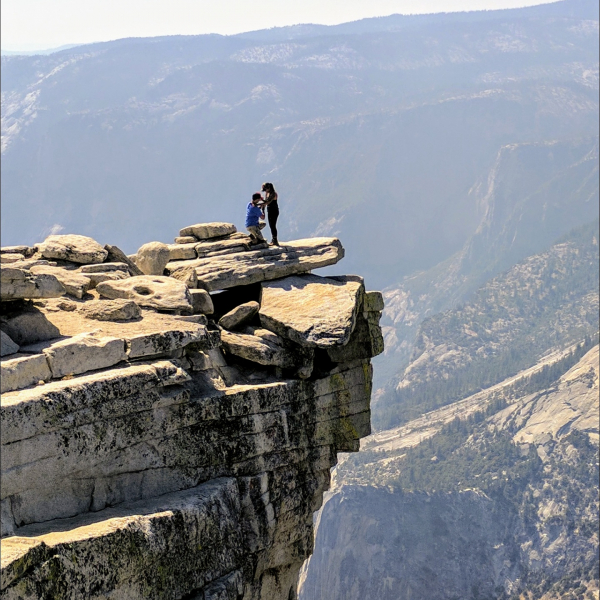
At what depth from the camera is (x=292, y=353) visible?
118 feet

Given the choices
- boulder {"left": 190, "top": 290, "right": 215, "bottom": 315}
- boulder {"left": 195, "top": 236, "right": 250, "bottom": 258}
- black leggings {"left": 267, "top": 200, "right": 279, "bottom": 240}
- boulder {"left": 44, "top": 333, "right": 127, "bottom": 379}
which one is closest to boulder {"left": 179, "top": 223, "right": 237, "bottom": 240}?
boulder {"left": 195, "top": 236, "right": 250, "bottom": 258}

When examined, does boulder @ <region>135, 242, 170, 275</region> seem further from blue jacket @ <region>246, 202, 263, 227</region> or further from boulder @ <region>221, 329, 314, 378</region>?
boulder @ <region>221, 329, 314, 378</region>

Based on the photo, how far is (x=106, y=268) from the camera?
37.8 meters

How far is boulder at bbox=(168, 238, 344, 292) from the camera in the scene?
3903 centimetres

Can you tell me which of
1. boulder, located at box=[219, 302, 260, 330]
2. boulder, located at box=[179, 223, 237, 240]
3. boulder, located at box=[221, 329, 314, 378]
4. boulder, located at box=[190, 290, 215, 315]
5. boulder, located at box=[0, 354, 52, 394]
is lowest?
boulder, located at box=[221, 329, 314, 378]

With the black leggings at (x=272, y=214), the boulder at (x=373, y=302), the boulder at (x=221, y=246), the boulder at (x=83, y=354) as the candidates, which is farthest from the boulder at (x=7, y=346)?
the black leggings at (x=272, y=214)

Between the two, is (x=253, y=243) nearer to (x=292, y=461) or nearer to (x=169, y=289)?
(x=169, y=289)

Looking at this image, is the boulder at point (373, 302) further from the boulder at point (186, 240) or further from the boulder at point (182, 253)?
the boulder at point (186, 240)

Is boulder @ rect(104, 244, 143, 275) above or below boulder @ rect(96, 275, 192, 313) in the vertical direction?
above

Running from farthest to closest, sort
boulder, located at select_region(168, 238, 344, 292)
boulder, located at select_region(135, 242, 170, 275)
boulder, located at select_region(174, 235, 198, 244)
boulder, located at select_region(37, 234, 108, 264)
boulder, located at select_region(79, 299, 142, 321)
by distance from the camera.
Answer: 1. boulder, located at select_region(174, 235, 198, 244)
2. boulder, located at select_region(135, 242, 170, 275)
3. boulder, located at select_region(168, 238, 344, 292)
4. boulder, located at select_region(37, 234, 108, 264)
5. boulder, located at select_region(79, 299, 142, 321)

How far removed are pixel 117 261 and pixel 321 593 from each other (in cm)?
4178

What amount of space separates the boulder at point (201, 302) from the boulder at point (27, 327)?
769cm

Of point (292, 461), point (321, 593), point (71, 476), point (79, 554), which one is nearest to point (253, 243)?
point (292, 461)

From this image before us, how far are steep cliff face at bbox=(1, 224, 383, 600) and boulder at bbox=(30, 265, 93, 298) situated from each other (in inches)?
3.5
